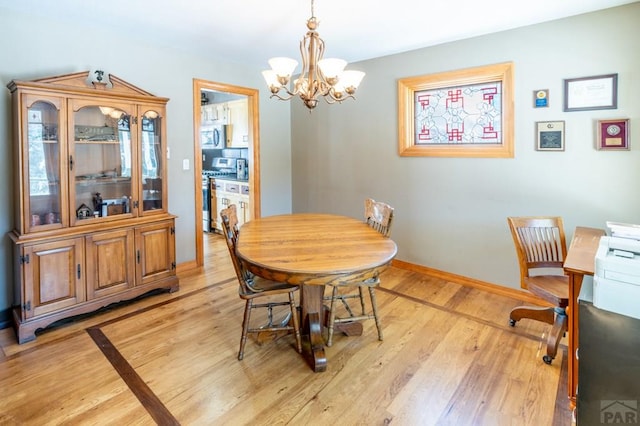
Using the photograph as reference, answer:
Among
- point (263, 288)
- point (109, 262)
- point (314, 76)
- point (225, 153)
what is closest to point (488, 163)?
point (314, 76)

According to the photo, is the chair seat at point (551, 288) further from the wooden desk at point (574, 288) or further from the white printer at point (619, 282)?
the white printer at point (619, 282)

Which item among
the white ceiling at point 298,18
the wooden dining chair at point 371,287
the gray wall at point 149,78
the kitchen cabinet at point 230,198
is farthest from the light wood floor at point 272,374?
the white ceiling at point 298,18

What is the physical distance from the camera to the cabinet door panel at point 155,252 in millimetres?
3072

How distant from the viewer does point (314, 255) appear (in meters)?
1.99

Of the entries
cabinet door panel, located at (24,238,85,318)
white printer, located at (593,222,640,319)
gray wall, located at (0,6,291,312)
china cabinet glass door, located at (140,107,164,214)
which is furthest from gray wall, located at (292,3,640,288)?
cabinet door panel, located at (24,238,85,318)

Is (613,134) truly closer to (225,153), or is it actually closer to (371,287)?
(371,287)

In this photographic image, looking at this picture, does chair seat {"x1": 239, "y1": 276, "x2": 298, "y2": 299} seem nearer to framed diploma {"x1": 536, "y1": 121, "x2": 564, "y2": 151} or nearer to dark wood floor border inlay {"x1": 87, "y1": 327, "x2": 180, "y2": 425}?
dark wood floor border inlay {"x1": 87, "y1": 327, "x2": 180, "y2": 425}

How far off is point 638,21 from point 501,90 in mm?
949

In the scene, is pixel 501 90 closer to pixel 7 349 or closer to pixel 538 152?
pixel 538 152

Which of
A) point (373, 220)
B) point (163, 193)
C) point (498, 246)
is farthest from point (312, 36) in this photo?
point (498, 246)

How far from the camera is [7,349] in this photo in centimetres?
239

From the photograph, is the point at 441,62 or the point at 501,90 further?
the point at 441,62

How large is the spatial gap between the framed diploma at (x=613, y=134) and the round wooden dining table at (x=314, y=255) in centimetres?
186

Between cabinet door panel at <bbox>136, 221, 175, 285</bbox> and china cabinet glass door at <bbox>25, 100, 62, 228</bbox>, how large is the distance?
0.63 metres
